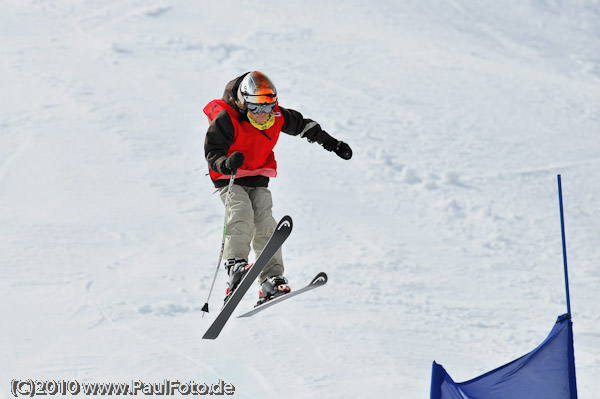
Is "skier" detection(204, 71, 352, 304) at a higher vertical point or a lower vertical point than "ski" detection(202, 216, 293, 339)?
higher

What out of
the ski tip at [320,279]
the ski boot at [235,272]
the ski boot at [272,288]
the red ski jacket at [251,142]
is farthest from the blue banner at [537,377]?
the red ski jacket at [251,142]

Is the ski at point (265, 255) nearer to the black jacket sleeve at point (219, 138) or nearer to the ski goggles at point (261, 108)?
the black jacket sleeve at point (219, 138)

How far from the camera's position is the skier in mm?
6035

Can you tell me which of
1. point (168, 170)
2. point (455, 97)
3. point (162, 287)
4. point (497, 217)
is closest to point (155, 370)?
point (162, 287)

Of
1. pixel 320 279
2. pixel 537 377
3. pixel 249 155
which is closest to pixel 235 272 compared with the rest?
pixel 320 279

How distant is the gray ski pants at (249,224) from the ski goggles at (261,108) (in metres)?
0.79

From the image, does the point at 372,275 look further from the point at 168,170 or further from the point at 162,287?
the point at 168,170

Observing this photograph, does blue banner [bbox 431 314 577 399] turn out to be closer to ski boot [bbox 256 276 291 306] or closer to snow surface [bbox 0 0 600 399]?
ski boot [bbox 256 276 291 306]

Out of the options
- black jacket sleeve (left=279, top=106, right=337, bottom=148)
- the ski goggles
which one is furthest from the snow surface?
the ski goggles

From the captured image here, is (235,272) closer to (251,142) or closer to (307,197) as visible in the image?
(251,142)

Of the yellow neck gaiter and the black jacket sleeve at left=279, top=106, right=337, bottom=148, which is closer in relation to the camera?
the yellow neck gaiter

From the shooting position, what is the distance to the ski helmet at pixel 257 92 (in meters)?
6.00

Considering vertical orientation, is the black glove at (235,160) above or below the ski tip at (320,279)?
above

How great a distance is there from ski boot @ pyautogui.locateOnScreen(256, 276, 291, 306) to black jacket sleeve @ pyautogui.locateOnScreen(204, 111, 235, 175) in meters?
1.14
